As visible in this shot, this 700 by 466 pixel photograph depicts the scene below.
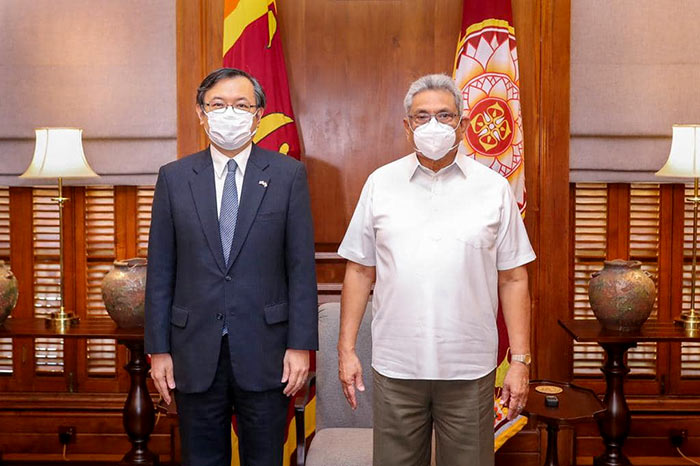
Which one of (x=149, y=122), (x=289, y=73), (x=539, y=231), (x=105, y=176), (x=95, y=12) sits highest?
(x=95, y=12)

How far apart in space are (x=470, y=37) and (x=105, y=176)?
5.71 ft

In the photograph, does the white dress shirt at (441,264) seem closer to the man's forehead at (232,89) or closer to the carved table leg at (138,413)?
the man's forehead at (232,89)

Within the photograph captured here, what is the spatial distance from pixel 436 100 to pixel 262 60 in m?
1.29

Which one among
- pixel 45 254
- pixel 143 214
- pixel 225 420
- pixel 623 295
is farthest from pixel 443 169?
pixel 45 254

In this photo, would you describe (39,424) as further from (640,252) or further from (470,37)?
(640,252)

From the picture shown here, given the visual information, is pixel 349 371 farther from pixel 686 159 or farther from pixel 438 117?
pixel 686 159

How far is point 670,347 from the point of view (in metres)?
3.45

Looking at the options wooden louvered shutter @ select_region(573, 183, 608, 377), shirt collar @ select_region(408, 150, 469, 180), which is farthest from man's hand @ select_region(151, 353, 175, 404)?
wooden louvered shutter @ select_region(573, 183, 608, 377)

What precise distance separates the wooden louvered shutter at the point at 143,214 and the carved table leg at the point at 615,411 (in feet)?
6.88

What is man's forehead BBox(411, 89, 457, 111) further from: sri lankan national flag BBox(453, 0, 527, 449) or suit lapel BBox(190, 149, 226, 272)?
sri lankan national flag BBox(453, 0, 527, 449)

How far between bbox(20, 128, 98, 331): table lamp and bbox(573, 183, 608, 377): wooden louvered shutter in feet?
7.21

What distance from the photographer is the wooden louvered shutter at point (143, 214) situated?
11.4ft

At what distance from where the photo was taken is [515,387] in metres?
2.01

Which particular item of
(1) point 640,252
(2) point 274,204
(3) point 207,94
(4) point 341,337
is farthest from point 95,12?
(1) point 640,252
